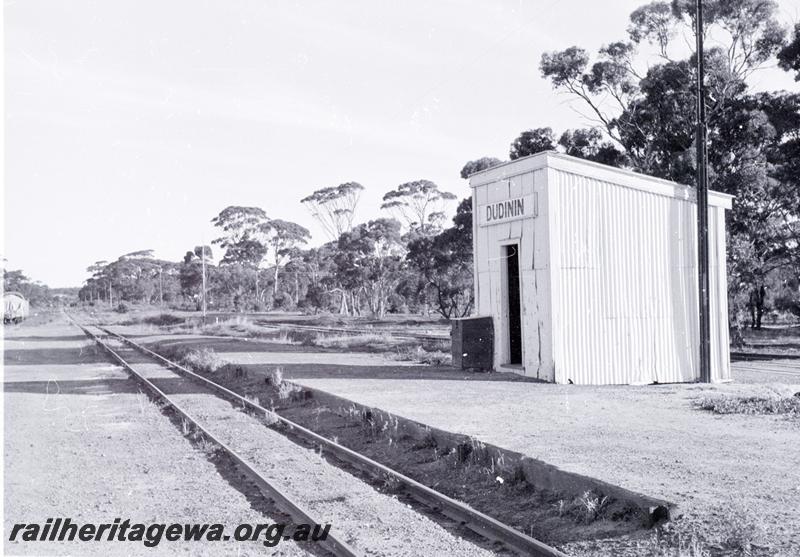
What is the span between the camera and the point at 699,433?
901 cm

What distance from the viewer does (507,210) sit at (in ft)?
50.9

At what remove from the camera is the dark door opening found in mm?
16297

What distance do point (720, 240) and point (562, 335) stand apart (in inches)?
195

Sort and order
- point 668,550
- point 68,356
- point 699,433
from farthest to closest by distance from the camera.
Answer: point 68,356 → point 699,433 → point 668,550

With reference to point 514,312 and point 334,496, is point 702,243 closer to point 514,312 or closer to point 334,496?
point 514,312

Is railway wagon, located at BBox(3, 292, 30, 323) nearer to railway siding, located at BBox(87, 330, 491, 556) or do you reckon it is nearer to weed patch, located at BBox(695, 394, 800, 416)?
railway siding, located at BBox(87, 330, 491, 556)

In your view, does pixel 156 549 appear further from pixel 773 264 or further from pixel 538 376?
pixel 773 264

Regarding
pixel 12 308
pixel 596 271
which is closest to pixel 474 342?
pixel 596 271

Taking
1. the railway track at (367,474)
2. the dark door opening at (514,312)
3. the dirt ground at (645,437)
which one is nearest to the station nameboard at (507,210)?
the dark door opening at (514,312)

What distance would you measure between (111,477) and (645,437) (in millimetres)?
6012

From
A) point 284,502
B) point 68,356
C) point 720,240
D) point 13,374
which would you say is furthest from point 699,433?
point 68,356

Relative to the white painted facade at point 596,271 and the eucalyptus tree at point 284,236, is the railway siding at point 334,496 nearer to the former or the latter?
the white painted facade at point 596,271

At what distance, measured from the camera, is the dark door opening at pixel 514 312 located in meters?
16.3

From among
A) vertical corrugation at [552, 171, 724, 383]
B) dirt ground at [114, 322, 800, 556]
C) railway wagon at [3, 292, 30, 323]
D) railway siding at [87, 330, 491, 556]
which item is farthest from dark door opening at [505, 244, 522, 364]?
railway wagon at [3, 292, 30, 323]
